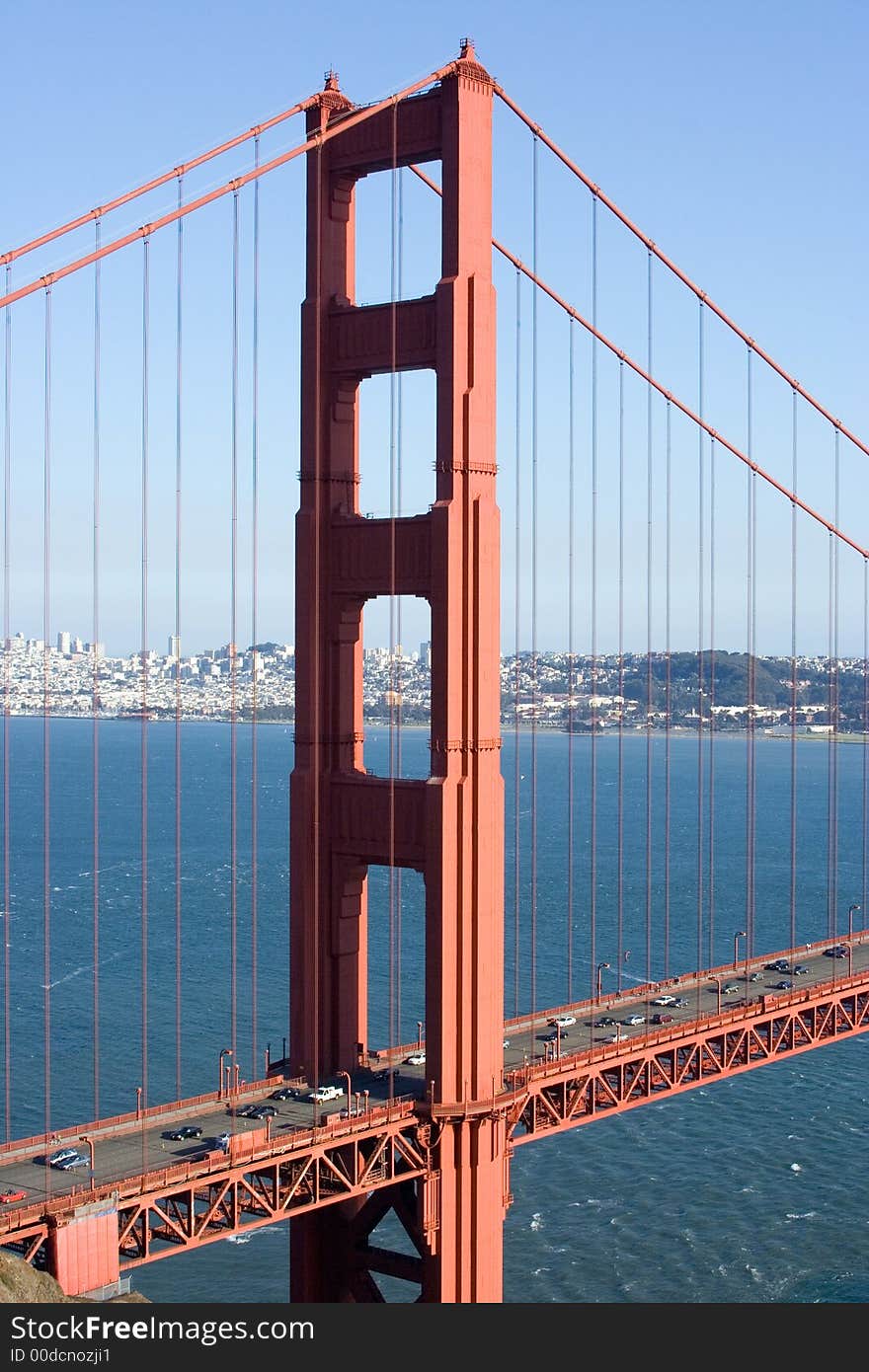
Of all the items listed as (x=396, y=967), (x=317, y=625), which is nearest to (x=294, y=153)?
(x=317, y=625)

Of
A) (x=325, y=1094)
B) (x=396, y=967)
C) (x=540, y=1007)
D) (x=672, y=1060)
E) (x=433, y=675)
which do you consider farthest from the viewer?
(x=540, y=1007)

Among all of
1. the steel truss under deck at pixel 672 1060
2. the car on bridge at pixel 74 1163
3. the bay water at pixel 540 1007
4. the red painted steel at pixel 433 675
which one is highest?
the red painted steel at pixel 433 675

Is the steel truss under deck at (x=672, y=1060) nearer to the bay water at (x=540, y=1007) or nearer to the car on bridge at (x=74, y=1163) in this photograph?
the bay water at (x=540, y=1007)

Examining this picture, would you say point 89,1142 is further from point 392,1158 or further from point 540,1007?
point 540,1007

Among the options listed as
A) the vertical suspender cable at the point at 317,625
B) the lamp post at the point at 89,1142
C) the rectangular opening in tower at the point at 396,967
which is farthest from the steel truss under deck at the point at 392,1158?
the vertical suspender cable at the point at 317,625

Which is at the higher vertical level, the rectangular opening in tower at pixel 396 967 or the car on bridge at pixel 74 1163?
the car on bridge at pixel 74 1163

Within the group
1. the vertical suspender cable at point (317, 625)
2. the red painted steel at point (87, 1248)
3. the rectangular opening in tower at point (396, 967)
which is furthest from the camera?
the rectangular opening in tower at point (396, 967)

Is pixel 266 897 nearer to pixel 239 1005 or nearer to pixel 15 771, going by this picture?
pixel 239 1005
